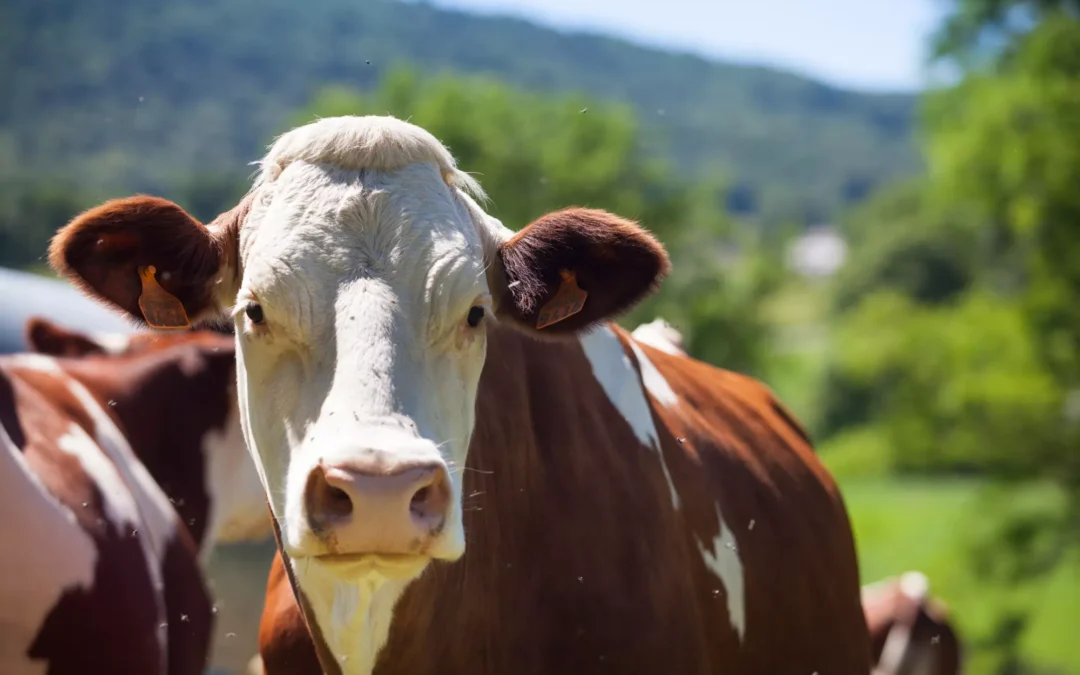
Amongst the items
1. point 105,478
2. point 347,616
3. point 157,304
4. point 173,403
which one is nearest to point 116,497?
point 105,478

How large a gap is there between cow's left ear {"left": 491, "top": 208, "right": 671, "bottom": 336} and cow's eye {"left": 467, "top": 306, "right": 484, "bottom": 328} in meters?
0.23

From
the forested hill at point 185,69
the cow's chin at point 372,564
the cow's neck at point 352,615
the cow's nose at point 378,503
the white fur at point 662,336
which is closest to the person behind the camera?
the cow's nose at point 378,503

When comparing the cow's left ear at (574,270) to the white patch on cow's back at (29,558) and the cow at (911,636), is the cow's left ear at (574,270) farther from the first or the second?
the cow at (911,636)

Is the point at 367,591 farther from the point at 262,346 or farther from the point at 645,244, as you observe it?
the point at 645,244

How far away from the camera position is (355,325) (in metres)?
2.63

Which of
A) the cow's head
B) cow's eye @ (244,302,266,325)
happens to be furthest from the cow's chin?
cow's eye @ (244,302,266,325)

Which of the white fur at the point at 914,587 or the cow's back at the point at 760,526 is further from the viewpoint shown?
the white fur at the point at 914,587

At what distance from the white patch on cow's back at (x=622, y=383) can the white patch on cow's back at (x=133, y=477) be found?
184 cm

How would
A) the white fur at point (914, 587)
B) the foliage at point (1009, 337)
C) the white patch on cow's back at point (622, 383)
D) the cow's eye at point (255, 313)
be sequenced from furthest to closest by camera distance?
the foliage at point (1009, 337)
the white fur at point (914, 587)
the white patch on cow's back at point (622, 383)
the cow's eye at point (255, 313)

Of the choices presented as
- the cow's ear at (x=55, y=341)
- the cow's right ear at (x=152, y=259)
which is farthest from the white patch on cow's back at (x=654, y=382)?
the cow's ear at (x=55, y=341)

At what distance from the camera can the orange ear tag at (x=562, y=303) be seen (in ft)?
10.2

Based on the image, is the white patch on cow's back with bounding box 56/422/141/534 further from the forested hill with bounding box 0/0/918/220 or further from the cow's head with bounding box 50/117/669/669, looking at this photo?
the forested hill with bounding box 0/0/918/220

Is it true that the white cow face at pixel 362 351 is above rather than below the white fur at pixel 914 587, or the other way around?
above

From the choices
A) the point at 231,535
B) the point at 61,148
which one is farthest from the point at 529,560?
the point at 61,148
